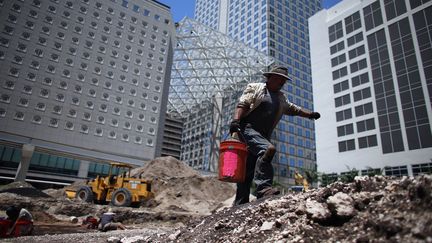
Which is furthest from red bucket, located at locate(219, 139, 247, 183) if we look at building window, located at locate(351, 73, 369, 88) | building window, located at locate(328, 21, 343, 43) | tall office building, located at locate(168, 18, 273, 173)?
tall office building, located at locate(168, 18, 273, 173)

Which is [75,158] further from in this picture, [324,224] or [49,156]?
[324,224]

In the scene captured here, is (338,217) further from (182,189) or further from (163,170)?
(163,170)

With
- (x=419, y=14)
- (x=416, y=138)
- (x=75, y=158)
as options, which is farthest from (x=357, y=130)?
(x=75, y=158)

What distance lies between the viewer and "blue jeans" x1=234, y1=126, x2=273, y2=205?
3.65 metres

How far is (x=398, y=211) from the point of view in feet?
5.35

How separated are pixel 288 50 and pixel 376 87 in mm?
28168

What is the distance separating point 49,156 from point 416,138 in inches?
1693

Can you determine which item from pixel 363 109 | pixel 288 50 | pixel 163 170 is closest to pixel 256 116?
pixel 163 170

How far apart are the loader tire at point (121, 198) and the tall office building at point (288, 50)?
135ft

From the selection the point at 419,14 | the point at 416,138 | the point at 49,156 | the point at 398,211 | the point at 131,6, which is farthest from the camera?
the point at 131,6

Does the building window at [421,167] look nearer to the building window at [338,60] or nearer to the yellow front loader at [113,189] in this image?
the building window at [338,60]

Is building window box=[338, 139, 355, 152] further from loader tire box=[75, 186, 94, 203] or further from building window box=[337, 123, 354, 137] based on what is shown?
loader tire box=[75, 186, 94, 203]

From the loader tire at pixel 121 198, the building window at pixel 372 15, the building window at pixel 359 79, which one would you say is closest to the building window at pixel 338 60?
the building window at pixel 359 79

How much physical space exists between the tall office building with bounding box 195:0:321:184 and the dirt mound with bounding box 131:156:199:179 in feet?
88.0
